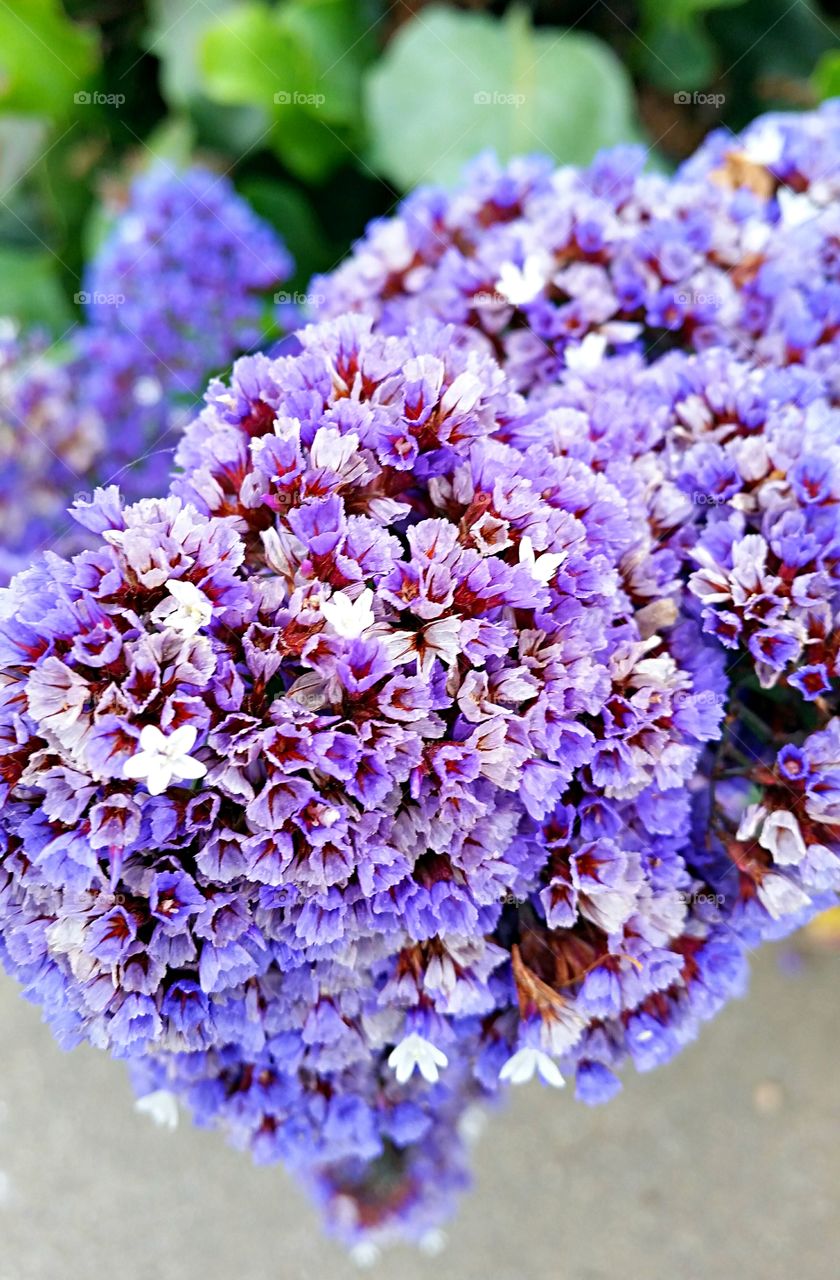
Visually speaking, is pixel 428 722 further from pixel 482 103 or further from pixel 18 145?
pixel 18 145

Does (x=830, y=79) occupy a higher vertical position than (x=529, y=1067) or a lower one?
higher

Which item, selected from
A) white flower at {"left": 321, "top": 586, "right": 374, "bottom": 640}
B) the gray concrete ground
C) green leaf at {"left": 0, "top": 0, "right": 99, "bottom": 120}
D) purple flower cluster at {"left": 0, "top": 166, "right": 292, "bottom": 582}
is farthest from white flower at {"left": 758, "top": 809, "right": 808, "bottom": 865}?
green leaf at {"left": 0, "top": 0, "right": 99, "bottom": 120}

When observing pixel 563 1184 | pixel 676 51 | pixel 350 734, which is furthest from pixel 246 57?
pixel 563 1184

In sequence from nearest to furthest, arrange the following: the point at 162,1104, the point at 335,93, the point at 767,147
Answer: the point at 162,1104, the point at 767,147, the point at 335,93

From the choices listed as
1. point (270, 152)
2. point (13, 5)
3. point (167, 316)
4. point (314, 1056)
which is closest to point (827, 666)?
point (314, 1056)

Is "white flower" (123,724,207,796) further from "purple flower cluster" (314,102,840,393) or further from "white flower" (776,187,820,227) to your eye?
"white flower" (776,187,820,227)

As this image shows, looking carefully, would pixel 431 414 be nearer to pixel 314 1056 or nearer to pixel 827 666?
pixel 827 666
